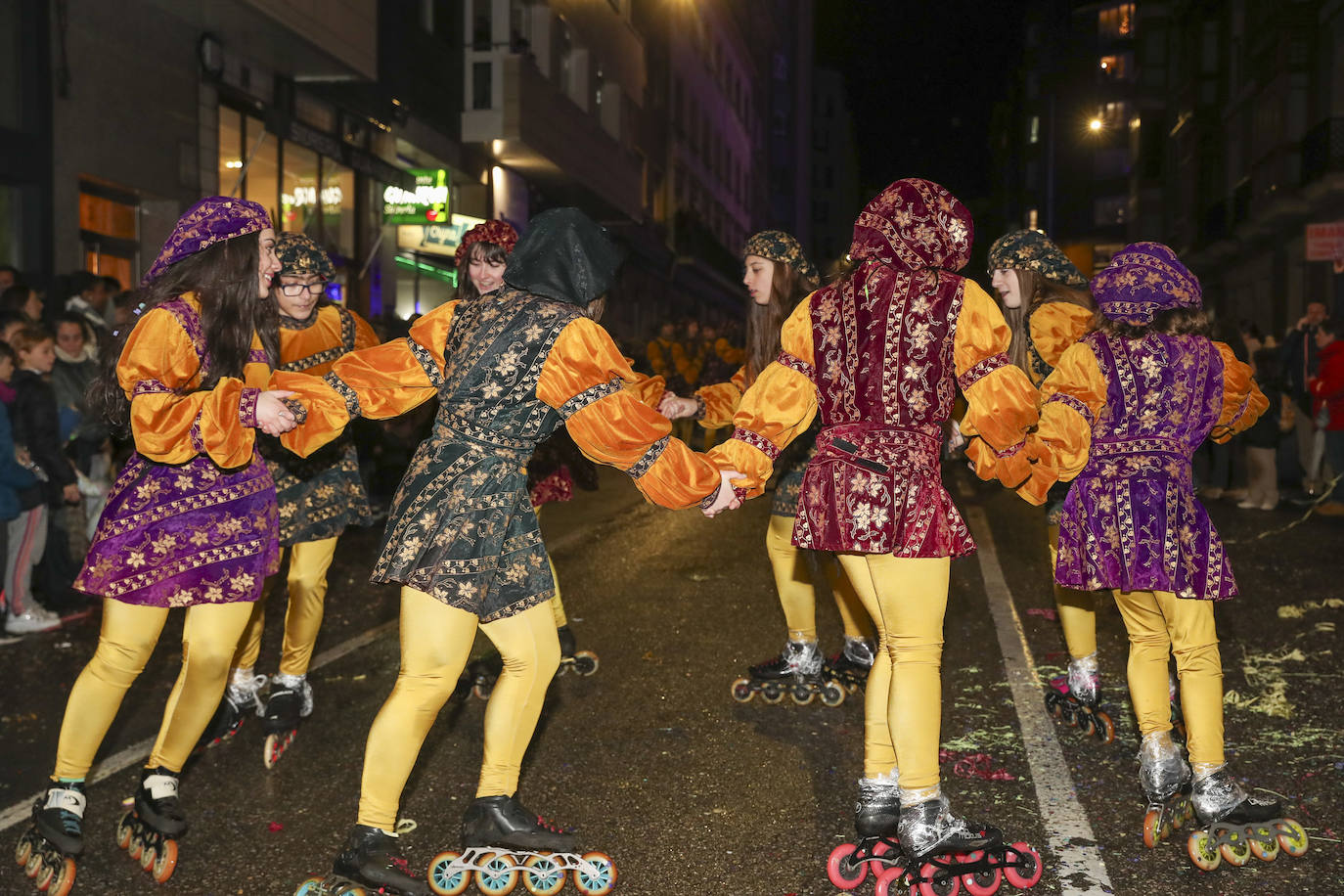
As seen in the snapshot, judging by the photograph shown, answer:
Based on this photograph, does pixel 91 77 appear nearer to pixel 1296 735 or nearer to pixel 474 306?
pixel 474 306

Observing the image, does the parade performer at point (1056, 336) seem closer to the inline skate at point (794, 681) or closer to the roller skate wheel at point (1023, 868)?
the inline skate at point (794, 681)

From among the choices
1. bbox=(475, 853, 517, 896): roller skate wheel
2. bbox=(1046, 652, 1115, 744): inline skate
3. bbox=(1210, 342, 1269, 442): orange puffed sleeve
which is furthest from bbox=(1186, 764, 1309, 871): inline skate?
bbox=(475, 853, 517, 896): roller skate wheel

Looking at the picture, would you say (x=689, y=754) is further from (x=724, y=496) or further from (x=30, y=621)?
(x=30, y=621)

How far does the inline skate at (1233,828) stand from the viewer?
14.0 feet

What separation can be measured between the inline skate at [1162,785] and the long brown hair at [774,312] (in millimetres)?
2272

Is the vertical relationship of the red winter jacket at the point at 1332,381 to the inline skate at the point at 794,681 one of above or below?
above

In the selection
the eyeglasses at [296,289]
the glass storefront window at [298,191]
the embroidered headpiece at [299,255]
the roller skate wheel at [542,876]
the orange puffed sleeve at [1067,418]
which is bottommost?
the roller skate wheel at [542,876]

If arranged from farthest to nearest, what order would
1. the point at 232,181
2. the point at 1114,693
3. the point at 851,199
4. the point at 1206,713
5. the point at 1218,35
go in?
the point at 851,199 < the point at 1218,35 < the point at 232,181 < the point at 1114,693 < the point at 1206,713

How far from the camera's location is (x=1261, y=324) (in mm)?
37875

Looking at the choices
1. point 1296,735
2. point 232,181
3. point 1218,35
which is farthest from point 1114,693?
point 1218,35

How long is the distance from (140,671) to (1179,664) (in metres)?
3.56

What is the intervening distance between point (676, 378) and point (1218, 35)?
32661 millimetres

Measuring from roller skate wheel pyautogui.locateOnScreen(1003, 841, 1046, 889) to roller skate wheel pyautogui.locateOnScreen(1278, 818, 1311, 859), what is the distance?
2.78 ft

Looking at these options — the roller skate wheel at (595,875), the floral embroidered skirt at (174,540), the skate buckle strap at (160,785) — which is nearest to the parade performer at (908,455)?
the roller skate wheel at (595,875)
